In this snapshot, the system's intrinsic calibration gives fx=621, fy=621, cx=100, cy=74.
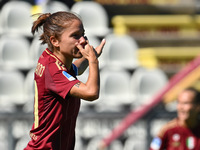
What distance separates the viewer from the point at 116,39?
1089cm

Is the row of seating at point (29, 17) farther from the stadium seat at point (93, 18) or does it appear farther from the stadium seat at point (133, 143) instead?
the stadium seat at point (133, 143)

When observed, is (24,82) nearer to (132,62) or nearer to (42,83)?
(132,62)

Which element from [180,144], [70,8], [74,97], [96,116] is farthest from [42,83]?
[70,8]

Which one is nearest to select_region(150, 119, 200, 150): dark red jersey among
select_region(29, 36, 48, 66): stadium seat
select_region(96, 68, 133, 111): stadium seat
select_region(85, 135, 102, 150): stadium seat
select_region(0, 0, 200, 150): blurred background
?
select_region(85, 135, 102, 150): stadium seat

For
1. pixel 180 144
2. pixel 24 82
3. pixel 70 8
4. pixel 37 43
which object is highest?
pixel 70 8

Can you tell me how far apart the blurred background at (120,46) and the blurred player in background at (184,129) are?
2792 mm

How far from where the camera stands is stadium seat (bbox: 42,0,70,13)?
964 centimetres

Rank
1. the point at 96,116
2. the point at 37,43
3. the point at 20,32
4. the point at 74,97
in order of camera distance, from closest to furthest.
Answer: the point at 74,97 < the point at 96,116 < the point at 37,43 < the point at 20,32

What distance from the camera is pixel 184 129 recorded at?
5.67m

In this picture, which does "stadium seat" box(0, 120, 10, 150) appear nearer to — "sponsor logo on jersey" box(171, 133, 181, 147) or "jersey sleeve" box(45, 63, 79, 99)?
"sponsor logo on jersey" box(171, 133, 181, 147)

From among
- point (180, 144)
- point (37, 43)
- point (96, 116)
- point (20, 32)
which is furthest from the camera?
Result: point (20, 32)

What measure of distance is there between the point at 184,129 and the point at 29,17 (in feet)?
19.1

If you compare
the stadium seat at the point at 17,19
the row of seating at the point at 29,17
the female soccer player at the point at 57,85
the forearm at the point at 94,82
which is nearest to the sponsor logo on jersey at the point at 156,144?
the female soccer player at the point at 57,85

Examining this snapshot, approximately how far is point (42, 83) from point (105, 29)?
26.0 feet
